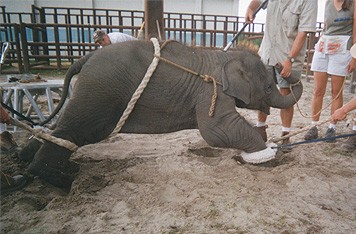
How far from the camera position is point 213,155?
11.9 feet

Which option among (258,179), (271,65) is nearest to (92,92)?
(258,179)

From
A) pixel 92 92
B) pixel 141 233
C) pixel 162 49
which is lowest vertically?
pixel 141 233

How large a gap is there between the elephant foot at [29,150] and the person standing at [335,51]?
3.59 metres

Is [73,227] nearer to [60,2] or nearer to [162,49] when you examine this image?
[162,49]

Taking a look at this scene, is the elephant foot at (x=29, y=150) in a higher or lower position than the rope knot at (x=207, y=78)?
lower

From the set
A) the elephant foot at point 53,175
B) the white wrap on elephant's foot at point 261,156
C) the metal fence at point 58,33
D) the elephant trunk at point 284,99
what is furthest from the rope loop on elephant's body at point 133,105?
the metal fence at point 58,33

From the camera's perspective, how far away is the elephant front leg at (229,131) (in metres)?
2.79

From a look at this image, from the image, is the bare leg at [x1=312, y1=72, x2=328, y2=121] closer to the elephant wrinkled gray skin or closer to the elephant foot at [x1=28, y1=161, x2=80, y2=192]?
the elephant wrinkled gray skin

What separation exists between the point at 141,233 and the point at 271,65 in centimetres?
296

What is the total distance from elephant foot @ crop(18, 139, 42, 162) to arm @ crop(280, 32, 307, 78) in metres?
2.99

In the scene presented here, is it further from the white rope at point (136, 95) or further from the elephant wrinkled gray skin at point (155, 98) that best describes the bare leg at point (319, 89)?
the white rope at point (136, 95)

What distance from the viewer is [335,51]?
3.93 metres

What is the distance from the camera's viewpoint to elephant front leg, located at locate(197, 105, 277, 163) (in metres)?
2.79

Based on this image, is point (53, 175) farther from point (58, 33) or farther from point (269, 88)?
point (58, 33)
